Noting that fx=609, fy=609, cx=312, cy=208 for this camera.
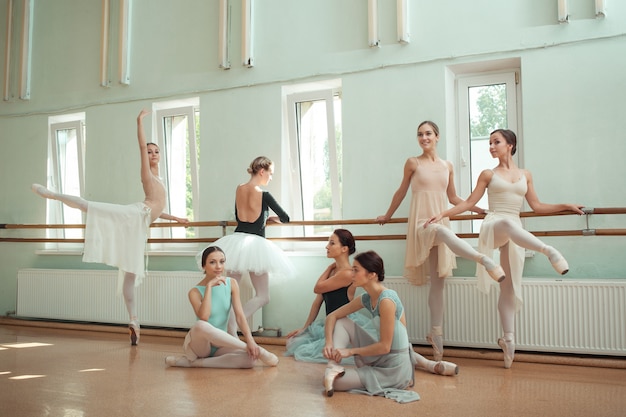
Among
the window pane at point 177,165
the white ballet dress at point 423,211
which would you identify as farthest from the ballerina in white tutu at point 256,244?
the window pane at point 177,165

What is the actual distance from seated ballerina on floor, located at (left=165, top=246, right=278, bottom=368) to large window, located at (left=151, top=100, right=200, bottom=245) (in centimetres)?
202

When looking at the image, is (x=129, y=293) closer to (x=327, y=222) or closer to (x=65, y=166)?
(x=327, y=222)

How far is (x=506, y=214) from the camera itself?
147 inches

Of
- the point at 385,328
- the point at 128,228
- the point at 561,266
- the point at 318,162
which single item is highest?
the point at 318,162

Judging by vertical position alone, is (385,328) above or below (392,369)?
above

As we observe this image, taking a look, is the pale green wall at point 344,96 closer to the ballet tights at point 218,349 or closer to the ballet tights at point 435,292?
the ballet tights at point 435,292

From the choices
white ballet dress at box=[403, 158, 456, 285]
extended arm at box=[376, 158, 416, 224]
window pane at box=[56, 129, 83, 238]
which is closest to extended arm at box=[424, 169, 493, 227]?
white ballet dress at box=[403, 158, 456, 285]

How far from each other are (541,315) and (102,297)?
12.3 ft

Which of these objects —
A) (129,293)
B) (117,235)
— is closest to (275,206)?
(117,235)

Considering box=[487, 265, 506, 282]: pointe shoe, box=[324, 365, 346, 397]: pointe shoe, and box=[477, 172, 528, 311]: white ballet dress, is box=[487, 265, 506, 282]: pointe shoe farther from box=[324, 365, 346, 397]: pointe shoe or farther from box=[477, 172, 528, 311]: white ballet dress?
box=[324, 365, 346, 397]: pointe shoe

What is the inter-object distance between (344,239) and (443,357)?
1054 mm

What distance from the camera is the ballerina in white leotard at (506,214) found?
11.9 ft

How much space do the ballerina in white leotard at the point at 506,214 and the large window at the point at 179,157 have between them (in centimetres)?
268

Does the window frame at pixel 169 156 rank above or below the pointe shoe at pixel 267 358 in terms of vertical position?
above
